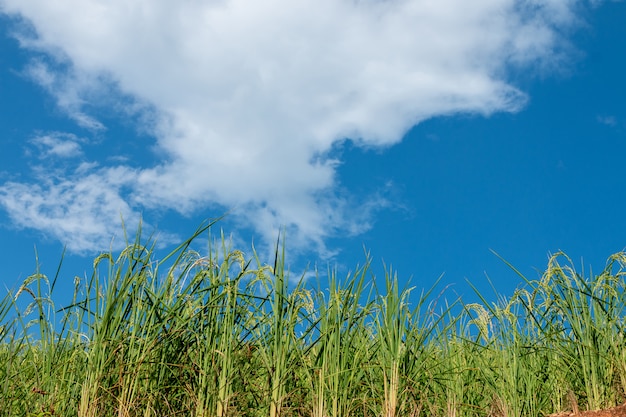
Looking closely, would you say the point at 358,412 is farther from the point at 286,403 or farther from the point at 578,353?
the point at 578,353

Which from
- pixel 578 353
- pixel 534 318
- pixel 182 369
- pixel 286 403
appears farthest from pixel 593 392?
pixel 182 369

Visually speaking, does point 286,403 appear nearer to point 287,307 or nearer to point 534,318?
point 287,307

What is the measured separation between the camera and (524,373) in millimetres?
4707

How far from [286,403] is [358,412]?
22.6 inches

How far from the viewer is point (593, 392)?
15.1 ft

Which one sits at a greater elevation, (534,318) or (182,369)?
(534,318)

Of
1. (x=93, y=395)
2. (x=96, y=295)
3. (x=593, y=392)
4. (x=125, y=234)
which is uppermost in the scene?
(x=125, y=234)

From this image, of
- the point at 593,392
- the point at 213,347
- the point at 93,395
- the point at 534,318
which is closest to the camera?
the point at 93,395

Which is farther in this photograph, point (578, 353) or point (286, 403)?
point (578, 353)

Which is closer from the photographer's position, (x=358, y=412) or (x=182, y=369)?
(x=182, y=369)

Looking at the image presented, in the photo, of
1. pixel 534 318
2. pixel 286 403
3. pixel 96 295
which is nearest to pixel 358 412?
pixel 286 403

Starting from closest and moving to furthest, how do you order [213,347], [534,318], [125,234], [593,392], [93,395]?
1. [93,395]
2. [213,347]
3. [125,234]
4. [593,392]
5. [534,318]

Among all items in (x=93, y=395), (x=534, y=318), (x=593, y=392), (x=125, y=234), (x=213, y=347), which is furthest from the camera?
(x=534, y=318)

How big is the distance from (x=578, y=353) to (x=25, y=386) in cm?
396
